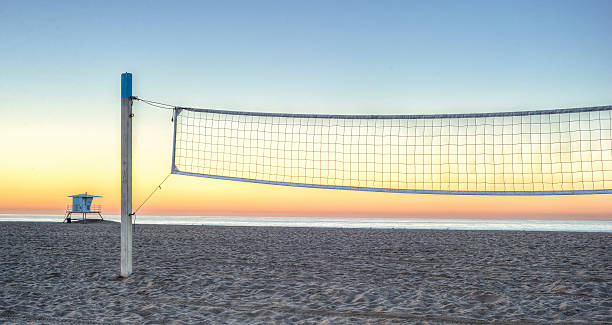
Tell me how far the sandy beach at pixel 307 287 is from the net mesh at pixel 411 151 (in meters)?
1.39

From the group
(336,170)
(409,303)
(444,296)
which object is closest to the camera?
(409,303)

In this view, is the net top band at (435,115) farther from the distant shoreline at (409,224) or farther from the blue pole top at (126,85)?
the distant shoreline at (409,224)

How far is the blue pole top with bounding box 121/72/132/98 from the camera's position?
652 centimetres

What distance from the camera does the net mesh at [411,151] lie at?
922 cm

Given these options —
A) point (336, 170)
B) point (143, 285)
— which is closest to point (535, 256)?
point (336, 170)

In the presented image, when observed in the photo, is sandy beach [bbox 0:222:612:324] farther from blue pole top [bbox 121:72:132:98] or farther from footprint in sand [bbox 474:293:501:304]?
blue pole top [bbox 121:72:132:98]

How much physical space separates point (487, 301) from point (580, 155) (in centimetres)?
541

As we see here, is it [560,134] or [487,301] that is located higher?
[560,134]

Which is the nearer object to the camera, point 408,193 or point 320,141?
point 408,193

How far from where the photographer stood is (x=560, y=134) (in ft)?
30.7

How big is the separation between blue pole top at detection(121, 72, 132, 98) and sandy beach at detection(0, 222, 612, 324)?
2.39 m

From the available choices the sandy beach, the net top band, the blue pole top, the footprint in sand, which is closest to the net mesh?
the net top band

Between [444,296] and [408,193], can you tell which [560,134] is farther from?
[444,296]

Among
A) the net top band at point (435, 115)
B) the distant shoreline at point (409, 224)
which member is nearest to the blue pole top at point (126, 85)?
the net top band at point (435, 115)
